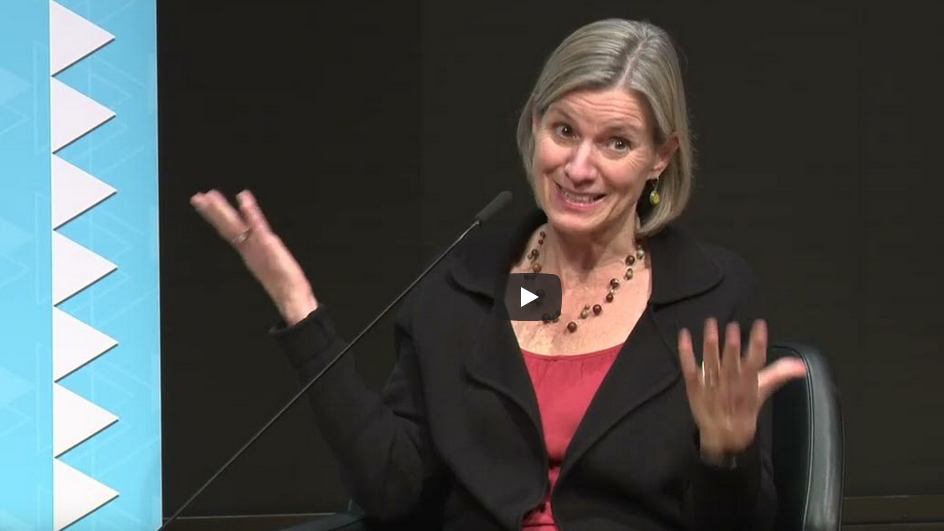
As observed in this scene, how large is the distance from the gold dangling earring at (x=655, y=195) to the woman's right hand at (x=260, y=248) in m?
0.53

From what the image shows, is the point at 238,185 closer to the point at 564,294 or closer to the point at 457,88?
the point at 457,88

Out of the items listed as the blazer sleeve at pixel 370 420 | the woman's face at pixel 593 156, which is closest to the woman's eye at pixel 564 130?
the woman's face at pixel 593 156

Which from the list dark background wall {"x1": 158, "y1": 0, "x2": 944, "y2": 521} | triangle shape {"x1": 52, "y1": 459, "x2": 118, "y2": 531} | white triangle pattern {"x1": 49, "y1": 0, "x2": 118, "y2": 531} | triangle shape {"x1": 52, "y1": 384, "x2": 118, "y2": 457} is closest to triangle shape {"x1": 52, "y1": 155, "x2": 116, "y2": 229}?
white triangle pattern {"x1": 49, "y1": 0, "x2": 118, "y2": 531}

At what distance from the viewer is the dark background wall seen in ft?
10.3

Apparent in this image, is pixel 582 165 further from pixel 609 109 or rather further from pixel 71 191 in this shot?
pixel 71 191

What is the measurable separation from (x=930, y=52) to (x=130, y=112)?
2.04m

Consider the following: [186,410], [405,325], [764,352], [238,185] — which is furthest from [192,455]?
[764,352]

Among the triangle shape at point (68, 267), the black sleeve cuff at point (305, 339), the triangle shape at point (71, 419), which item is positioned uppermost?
the black sleeve cuff at point (305, 339)

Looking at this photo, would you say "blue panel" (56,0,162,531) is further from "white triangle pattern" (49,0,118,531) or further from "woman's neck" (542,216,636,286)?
"woman's neck" (542,216,636,286)

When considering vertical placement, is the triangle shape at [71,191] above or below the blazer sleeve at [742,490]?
below

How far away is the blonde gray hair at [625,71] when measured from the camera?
1.80 m

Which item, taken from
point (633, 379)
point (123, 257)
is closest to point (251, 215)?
point (633, 379)

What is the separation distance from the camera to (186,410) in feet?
10.5
